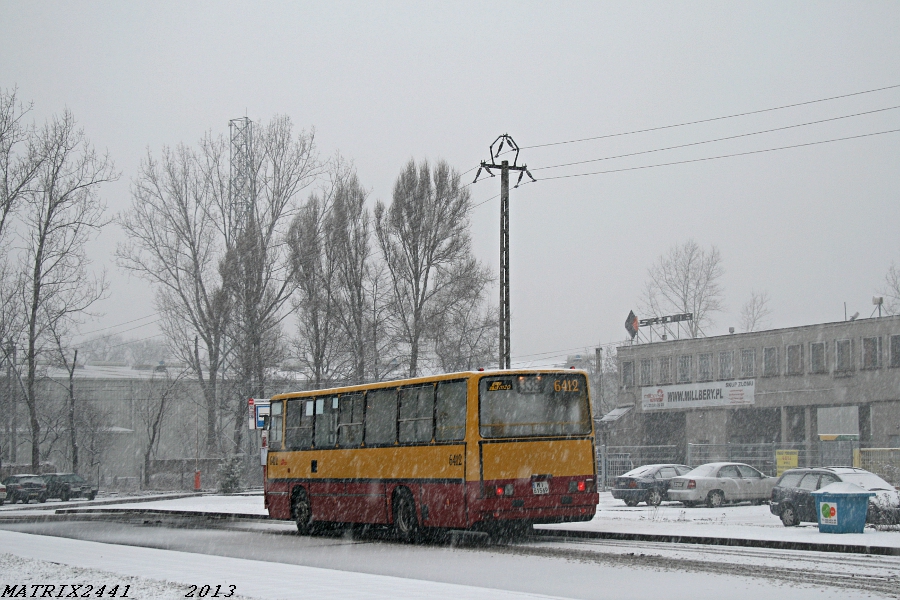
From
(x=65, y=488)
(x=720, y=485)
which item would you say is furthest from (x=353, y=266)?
(x=720, y=485)

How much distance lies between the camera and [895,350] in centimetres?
4988

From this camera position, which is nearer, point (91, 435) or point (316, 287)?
point (316, 287)

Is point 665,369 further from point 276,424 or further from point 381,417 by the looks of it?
point 381,417

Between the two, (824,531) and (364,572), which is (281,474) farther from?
(824,531)

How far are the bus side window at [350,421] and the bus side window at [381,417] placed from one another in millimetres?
320

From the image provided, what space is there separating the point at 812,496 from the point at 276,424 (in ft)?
38.5

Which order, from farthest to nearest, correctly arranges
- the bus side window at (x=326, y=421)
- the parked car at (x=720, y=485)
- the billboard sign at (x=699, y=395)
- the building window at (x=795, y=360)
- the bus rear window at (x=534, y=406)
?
the billboard sign at (x=699, y=395), the building window at (x=795, y=360), the parked car at (x=720, y=485), the bus side window at (x=326, y=421), the bus rear window at (x=534, y=406)

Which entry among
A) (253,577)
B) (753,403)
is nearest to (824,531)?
(253,577)

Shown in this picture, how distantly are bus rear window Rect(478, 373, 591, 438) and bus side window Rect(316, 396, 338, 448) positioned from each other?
479cm

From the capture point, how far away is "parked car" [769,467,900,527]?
1975cm

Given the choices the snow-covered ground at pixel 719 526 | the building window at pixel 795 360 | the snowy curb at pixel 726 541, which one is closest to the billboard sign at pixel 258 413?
the snow-covered ground at pixel 719 526

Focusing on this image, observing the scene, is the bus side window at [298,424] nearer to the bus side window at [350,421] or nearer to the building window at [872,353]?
the bus side window at [350,421]

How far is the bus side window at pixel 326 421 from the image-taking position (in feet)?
Answer: 69.1

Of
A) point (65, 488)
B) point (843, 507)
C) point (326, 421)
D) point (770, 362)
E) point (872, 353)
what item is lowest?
point (65, 488)
